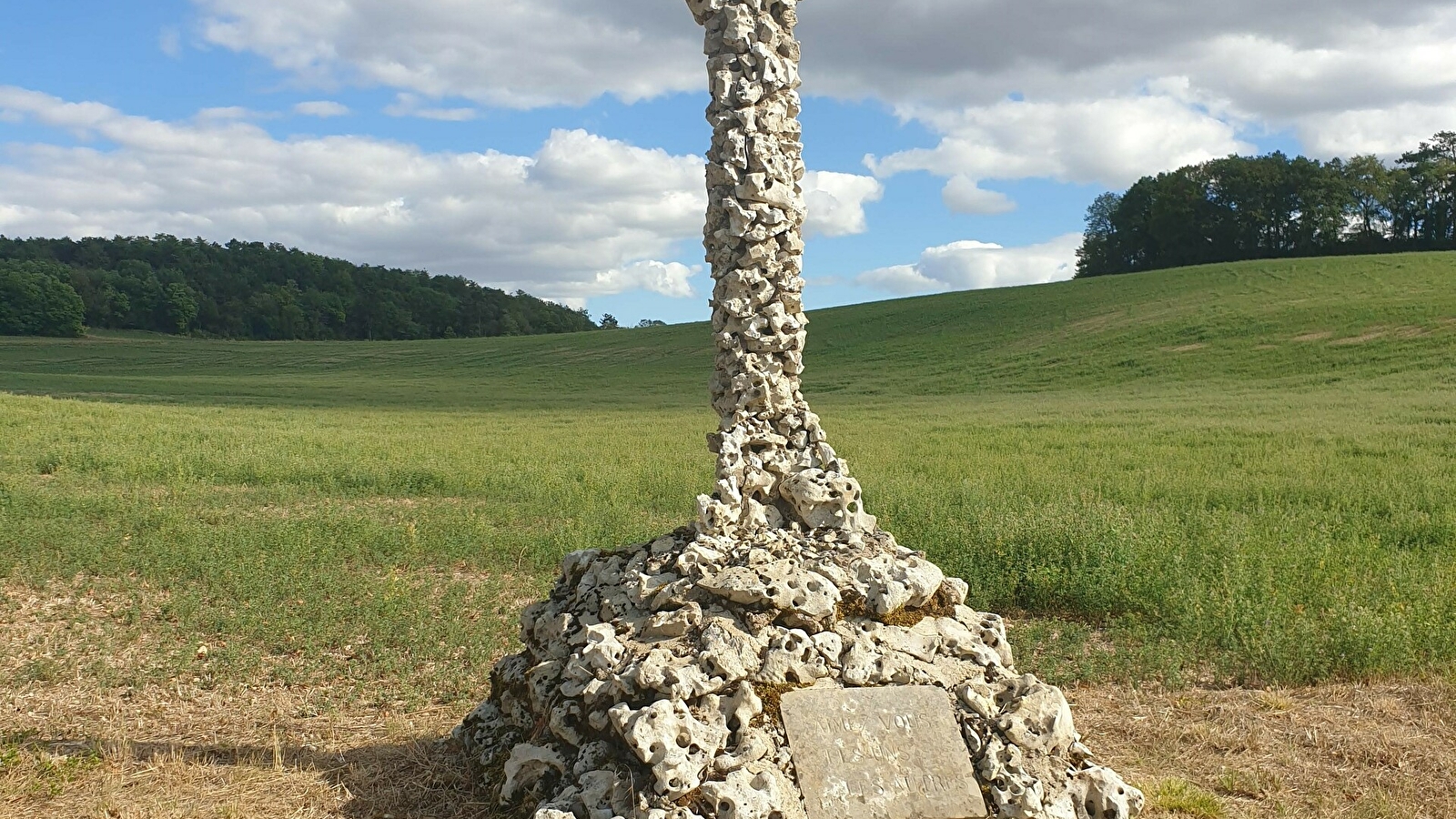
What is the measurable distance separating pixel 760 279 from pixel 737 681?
7.34 feet

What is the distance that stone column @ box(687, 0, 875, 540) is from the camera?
5953 mm

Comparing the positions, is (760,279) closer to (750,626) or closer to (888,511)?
(750,626)

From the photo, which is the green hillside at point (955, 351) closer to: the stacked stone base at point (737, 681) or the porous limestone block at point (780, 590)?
the stacked stone base at point (737, 681)

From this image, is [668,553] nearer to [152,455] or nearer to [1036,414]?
[152,455]

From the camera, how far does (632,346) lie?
201 ft

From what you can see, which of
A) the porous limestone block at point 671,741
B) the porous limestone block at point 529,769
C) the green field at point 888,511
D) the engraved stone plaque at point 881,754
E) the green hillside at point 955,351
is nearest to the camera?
the porous limestone block at point 671,741

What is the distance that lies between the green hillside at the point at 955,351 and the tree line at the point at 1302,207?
17.2 m

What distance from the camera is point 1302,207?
76375 millimetres

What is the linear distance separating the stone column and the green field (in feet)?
9.28

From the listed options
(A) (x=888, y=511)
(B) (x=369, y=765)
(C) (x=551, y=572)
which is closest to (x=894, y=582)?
(B) (x=369, y=765)

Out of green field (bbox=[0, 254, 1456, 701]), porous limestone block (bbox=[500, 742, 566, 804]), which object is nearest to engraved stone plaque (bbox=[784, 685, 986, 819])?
porous limestone block (bbox=[500, 742, 566, 804])

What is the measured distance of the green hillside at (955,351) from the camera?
38156 millimetres

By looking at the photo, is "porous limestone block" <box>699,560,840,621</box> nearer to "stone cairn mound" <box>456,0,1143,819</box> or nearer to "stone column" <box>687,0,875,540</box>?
"stone cairn mound" <box>456,0,1143,819</box>

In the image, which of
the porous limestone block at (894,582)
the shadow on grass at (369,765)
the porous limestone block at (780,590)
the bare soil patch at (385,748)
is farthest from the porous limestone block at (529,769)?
the porous limestone block at (894,582)
